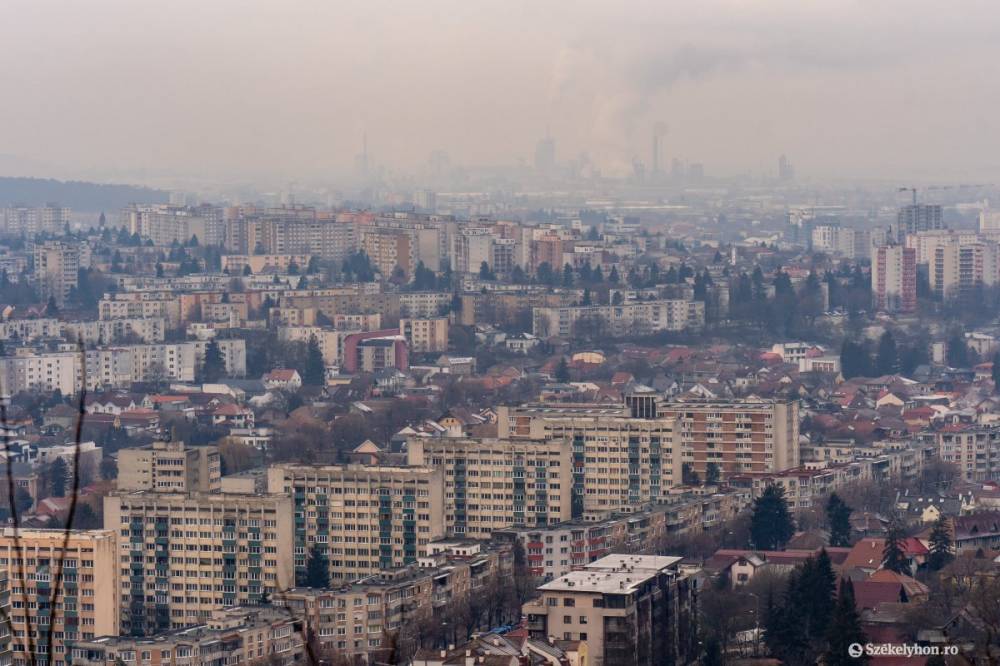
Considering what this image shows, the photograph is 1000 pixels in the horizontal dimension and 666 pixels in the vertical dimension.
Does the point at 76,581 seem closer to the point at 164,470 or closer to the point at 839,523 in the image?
the point at 164,470

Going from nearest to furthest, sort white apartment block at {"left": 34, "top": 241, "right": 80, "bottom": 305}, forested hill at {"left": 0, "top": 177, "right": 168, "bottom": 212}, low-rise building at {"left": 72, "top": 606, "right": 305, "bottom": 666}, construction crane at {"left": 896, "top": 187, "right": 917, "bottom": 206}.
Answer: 1. low-rise building at {"left": 72, "top": 606, "right": 305, "bottom": 666}
2. white apartment block at {"left": 34, "top": 241, "right": 80, "bottom": 305}
3. construction crane at {"left": 896, "top": 187, "right": 917, "bottom": 206}
4. forested hill at {"left": 0, "top": 177, "right": 168, "bottom": 212}

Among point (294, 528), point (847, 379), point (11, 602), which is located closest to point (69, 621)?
point (11, 602)

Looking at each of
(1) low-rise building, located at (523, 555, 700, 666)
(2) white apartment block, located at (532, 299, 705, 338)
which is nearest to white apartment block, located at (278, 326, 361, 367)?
(2) white apartment block, located at (532, 299, 705, 338)

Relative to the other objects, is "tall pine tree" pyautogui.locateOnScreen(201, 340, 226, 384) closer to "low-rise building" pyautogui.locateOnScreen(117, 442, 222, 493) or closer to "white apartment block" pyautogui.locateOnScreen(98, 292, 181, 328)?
"white apartment block" pyautogui.locateOnScreen(98, 292, 181, 328)

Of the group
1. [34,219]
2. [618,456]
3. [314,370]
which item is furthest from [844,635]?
[34,219]

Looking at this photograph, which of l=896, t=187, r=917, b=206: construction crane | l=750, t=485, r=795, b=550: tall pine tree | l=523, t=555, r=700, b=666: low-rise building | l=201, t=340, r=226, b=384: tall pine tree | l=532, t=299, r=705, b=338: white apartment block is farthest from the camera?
l=896, t=187, r=917, b=206: construction crane

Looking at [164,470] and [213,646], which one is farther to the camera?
[164,470]
